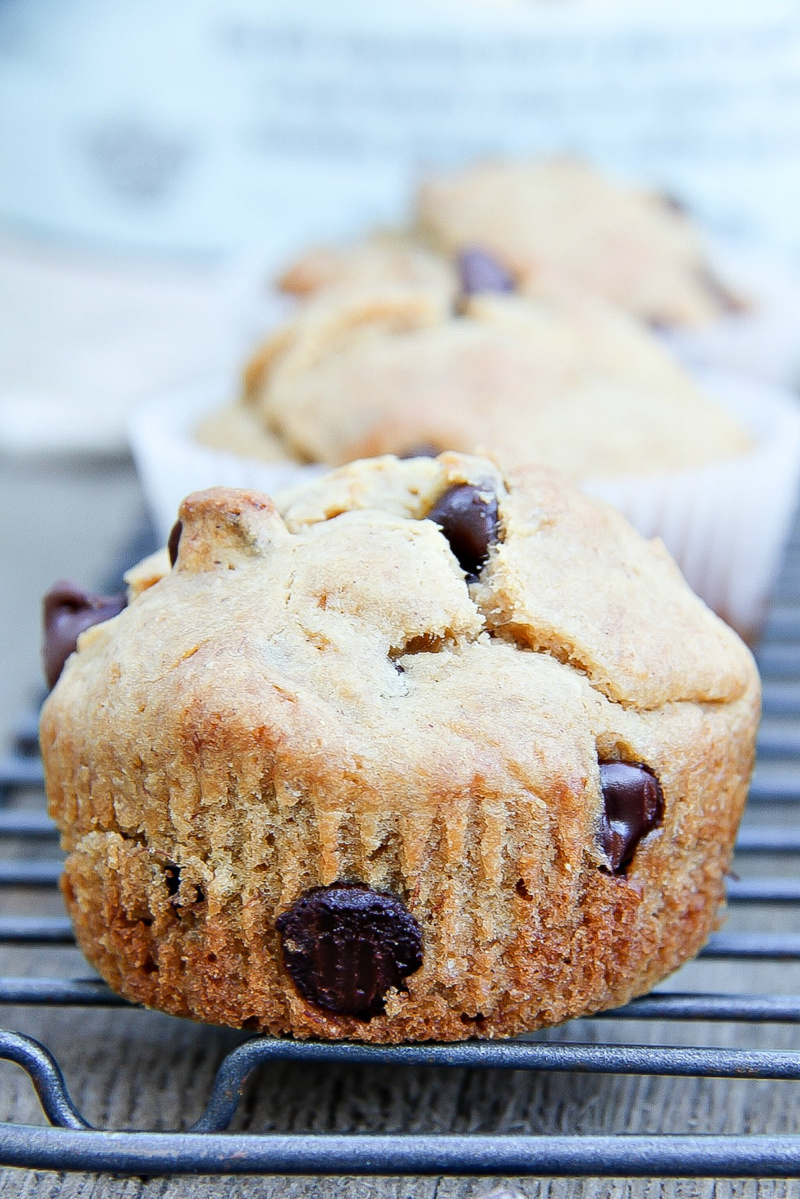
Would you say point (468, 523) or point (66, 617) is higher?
point (468, 523)

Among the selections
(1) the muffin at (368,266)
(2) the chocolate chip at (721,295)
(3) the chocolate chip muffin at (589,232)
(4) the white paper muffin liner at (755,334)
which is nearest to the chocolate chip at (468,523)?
(1) the muffin at (368,266)

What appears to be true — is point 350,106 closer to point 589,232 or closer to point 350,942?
point 589,232

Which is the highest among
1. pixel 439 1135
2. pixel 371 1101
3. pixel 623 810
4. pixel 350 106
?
pixel 350 106

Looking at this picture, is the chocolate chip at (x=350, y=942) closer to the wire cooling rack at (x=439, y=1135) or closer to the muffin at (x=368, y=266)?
the wire cooling rack at (x=439, y=1135)

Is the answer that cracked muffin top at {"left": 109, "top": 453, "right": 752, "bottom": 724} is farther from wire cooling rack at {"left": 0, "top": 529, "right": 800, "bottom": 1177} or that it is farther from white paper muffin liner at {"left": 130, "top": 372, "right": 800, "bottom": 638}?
white paper muffin liner at {"left": 130, "top": 372, "right": 800, "bottom": 638}

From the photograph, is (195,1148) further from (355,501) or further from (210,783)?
(355,501)

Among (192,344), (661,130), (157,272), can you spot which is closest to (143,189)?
(157,272)

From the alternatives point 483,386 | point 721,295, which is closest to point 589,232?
point 721,295
